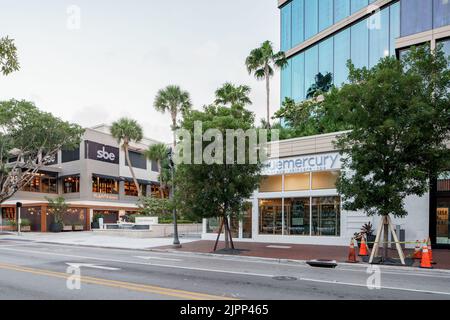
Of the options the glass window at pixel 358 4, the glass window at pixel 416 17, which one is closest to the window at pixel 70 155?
the glass window at pixel 358 4

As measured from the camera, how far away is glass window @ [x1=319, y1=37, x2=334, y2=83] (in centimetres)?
3369

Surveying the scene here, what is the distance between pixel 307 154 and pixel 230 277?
550 inches

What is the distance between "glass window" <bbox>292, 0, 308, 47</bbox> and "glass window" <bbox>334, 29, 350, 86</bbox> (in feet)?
15.2

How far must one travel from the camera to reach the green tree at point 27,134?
1396 inches

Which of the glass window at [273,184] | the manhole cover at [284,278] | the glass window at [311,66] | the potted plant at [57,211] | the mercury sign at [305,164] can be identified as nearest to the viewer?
the manhole cover at [284,278]

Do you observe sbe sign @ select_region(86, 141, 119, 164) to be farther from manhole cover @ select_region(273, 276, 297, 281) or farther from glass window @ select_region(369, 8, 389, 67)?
manhole cover @ select_region(273, 276, 297, 281)

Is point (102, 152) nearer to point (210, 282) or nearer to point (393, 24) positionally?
point (393, 24)

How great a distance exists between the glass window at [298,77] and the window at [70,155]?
84.7ft

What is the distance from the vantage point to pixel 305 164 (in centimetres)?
2417

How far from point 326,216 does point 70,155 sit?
34676 mm

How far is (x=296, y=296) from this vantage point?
8836 mm

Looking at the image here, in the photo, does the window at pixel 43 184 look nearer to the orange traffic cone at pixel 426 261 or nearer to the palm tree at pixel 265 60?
the palm tree at pixel 265 60
